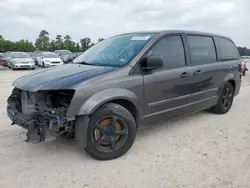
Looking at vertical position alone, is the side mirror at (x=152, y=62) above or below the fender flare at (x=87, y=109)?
above

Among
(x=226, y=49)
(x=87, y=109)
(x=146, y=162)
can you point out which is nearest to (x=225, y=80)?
(x=226, y=49)

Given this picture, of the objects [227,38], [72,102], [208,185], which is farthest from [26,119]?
[227,38]

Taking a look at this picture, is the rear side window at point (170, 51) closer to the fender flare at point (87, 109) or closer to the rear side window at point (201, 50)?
the rear side window at point (201, 50)

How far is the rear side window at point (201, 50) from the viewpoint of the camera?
182 inches

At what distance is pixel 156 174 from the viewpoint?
120 inches

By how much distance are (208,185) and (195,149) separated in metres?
0.99

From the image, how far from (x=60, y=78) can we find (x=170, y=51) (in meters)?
1.88

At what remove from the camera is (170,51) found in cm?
421

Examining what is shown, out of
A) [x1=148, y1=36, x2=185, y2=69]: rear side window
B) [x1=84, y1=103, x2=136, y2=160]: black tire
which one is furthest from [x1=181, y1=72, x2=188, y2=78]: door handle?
[x1=84, y1=103, x2=136, y2=160]: black tire

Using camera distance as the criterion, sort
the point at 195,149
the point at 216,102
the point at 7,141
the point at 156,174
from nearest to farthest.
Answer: the point at 156,174
the point at 195,149
the point at 7,141
the point at 216,102

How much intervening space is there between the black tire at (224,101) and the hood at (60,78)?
119 inches

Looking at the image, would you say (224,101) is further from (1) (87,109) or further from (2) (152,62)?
(1) (87,109)

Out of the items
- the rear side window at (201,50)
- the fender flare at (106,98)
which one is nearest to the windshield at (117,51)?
the fender flare at (106,98)

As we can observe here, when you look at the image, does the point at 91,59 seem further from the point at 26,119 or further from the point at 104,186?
the point at 104,186
